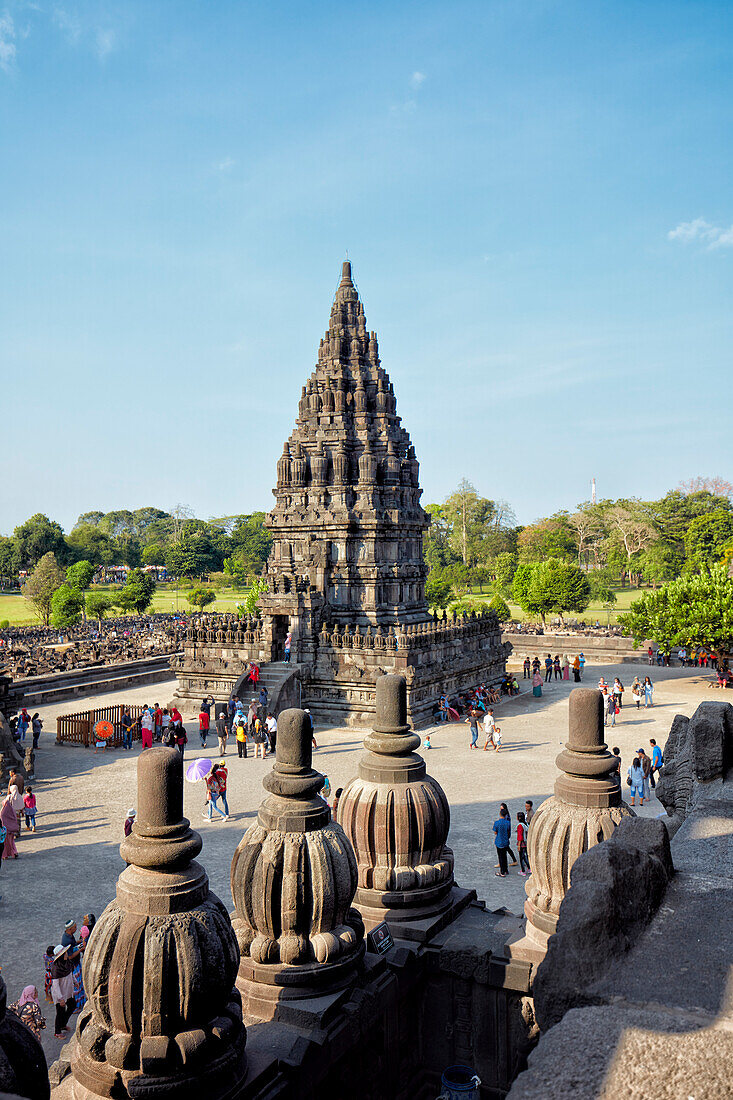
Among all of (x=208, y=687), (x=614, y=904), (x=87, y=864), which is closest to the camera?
(x=614, y=904)

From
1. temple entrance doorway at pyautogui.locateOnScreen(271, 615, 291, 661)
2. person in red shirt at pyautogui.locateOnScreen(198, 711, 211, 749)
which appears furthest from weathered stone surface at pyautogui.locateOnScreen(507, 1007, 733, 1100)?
temple entrance doorway at pyautogui.locateOnScreen(271, 615, 291, 661)

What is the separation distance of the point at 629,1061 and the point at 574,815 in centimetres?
279

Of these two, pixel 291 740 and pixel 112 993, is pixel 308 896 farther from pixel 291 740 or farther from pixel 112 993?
pixel 112 993

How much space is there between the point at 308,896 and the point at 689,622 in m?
26.7

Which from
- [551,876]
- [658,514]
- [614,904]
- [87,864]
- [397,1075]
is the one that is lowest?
[87,864]

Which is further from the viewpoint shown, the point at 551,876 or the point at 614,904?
the point at 551,876

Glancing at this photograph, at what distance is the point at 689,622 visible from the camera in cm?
2861

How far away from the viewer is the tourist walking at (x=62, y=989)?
8.09 m

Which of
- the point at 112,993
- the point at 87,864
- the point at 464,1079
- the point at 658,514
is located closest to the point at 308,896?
the point at 112,993

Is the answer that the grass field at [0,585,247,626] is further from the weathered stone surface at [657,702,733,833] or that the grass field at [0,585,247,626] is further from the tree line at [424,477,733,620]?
the weathered stone surface at [657,702,733,833]

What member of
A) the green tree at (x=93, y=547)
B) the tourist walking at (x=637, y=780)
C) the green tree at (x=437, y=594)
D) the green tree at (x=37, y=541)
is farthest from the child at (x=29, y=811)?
the green tree at (x=93, y=547)

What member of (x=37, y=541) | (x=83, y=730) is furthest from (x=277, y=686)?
(x=37, y=541)

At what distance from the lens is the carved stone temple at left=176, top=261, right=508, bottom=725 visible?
83.0 feet

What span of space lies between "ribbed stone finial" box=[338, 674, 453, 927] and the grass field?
209ft
